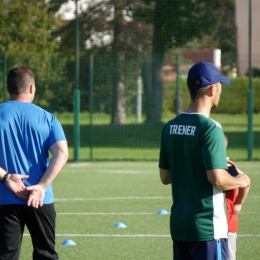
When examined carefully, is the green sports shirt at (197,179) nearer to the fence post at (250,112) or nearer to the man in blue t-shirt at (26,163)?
the man in blue t-shirt at (26,163)

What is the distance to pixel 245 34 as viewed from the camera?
67.6 feet

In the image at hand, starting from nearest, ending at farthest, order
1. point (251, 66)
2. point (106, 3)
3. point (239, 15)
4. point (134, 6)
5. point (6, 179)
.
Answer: point (6, 179) → point (251, 66) → point (239, 15) → point (134, 6) → point (106, 3)

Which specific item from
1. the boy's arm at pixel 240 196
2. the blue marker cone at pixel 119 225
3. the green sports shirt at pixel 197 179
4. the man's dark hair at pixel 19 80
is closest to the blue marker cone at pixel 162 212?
the blue marker cone at pixel 119 225

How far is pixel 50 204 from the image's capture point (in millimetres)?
5520

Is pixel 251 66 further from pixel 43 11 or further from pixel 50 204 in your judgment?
pixel 50 204

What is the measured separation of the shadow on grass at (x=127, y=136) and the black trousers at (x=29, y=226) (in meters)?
13.1

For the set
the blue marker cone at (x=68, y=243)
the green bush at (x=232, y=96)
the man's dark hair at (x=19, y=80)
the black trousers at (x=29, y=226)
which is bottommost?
the blue marker cone at (x=68, y=243)

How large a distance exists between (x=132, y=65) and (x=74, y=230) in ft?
34.2


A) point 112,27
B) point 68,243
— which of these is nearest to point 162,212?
point 68,243

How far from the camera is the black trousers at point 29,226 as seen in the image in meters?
5.45

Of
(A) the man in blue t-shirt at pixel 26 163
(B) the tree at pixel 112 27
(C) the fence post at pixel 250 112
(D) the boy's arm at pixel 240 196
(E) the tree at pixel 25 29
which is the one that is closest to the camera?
(D) the boy's arm at pixel 240 196

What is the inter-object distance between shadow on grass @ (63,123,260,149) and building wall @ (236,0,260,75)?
1.82m

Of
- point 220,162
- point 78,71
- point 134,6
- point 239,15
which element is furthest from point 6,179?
point 134,6

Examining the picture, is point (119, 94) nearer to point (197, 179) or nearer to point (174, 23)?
point (174, 23)
